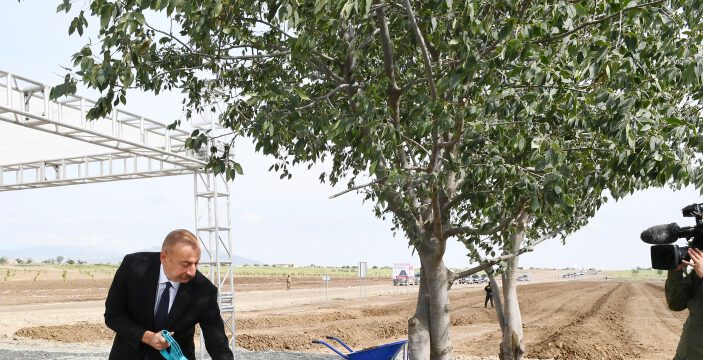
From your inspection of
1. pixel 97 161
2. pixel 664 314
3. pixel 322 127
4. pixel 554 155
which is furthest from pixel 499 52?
pixel 664 314

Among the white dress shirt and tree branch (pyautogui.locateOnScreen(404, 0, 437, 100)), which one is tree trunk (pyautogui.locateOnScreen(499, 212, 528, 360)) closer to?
tree branch (pyautogui.locateOnScreen(404, 0, 437, 100))

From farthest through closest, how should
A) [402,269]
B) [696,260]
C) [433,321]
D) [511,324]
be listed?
[402,269] < [511,324] < [433,321] < [696,260]

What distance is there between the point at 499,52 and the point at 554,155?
3.12 ft

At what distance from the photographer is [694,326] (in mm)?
4227

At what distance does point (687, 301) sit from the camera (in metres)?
4.28

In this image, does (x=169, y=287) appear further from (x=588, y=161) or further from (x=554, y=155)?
(x=588, y=161)

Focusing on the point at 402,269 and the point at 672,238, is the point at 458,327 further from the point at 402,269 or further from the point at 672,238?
the point at 672,238

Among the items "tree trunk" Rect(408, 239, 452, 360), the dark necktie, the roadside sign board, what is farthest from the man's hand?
the roadside sign board

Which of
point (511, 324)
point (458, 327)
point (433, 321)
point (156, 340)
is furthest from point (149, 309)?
point (458, 327)

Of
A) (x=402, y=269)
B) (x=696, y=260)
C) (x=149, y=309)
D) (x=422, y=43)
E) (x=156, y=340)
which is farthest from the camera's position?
(x=402, y=269)

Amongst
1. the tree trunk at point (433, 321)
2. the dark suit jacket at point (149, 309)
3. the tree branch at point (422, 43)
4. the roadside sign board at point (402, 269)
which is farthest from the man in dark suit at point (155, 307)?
the roadside sign board at point (402, 269)

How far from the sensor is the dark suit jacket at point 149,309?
3.74m

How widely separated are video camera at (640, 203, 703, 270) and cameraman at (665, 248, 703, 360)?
0.08 meters

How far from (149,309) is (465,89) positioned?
4.26m
